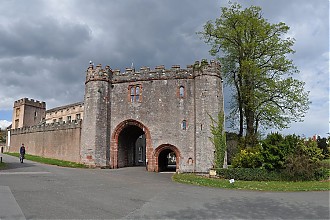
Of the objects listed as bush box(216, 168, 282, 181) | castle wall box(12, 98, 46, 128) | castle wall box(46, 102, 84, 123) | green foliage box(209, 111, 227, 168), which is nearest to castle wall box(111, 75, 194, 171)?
green foliage box(209, 111, 227, 168)

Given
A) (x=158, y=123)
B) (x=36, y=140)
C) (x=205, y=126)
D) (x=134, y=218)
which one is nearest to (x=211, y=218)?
(x=134, y=218)

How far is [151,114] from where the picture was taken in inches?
1099

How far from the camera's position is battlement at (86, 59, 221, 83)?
2670 centimetres

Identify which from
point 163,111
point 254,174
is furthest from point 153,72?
point 254,174

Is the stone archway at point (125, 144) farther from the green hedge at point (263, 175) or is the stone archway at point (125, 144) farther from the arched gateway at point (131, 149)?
the green hedge at point (263, 175)

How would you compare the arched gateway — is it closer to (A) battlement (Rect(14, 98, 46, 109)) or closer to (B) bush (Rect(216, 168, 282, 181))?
(B) bush (Rect(216, 168, 282, 181))

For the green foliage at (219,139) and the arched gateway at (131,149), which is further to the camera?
the arched gateway at (131,149)

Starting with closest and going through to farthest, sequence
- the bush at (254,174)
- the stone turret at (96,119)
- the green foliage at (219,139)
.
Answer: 1. the bush at (254,174)
2. the green foliage at (219,139)
3. the stone turret at (96,119)

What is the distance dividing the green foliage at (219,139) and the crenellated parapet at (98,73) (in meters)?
11.1

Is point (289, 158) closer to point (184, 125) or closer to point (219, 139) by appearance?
point (219, 139)

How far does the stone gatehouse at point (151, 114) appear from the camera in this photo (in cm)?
2617

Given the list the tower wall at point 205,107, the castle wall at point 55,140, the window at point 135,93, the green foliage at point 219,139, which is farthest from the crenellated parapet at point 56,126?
the green foliage at point 219,139

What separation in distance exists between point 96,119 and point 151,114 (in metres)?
5.13

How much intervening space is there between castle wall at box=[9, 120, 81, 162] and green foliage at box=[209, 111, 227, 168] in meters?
13.7
